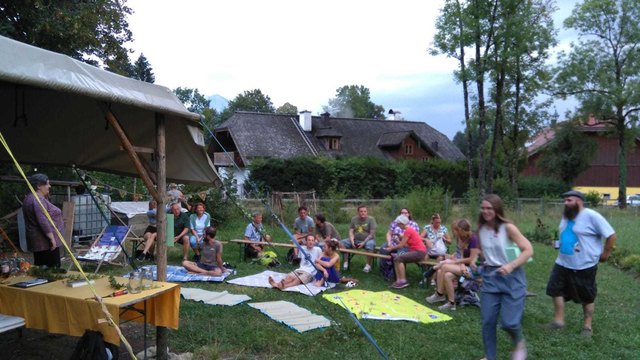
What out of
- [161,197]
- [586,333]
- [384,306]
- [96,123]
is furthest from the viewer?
[384,306]

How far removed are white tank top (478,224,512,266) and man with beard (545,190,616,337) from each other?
5.82 feet

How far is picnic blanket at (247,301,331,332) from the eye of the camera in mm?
5928

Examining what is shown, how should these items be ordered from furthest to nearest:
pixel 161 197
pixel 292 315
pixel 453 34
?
1. pixel 453 34
2. pixel 292 315
3. pixel 161 197

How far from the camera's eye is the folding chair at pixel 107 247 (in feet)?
30.0

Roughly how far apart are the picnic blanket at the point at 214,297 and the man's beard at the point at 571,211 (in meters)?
4.19

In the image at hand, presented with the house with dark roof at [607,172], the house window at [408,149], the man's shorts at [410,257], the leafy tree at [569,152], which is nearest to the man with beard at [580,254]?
the man's shorts at [410,257]

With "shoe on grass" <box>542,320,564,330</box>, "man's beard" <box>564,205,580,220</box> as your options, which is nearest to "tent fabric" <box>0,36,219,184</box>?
"man's beard" <box>564,205,580,220</box>

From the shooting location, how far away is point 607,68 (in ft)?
103

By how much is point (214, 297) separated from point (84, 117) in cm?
290

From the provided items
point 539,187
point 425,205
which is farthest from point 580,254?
point 539,187

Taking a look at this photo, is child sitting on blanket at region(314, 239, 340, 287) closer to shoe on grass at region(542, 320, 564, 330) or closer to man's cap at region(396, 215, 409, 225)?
man's cap at region(396, 215, 409, 225)

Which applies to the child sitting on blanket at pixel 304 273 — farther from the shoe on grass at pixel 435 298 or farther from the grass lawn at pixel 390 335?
the shoe on grass at pixel 435 298

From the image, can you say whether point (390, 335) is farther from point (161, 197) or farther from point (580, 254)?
point (161, 197)


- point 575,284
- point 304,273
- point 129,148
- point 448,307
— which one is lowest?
point 448,307
